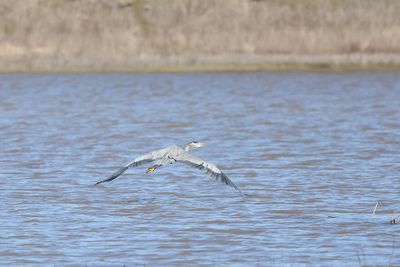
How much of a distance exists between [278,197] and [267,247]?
279 centimetres

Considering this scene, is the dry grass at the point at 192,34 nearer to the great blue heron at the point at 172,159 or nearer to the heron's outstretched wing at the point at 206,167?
the great blue heron at the point at 172,159

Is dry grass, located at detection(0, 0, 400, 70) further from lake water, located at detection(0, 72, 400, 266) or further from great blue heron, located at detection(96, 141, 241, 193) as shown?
great blue heron, located at detection(96, 141, 241, 193)

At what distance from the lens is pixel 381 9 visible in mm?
46719

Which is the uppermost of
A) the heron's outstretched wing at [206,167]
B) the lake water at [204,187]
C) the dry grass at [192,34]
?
the heron's outstretched wing at [206,167]

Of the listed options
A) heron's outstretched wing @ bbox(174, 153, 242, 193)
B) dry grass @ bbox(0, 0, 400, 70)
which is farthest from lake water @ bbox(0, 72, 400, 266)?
dry grass @ bbox(0, 0, 400, 70)

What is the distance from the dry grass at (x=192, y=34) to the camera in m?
45.2

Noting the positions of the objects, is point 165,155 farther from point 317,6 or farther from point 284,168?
point 317,6

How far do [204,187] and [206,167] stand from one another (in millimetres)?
2551

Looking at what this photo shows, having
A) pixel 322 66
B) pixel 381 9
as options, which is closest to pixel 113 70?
pixel 322 66

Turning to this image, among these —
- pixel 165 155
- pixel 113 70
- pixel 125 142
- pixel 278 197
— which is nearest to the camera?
pixel 165 155

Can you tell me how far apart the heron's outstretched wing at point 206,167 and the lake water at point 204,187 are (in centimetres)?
47

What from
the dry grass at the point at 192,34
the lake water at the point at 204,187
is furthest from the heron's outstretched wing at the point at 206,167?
the dry grass at the point at 192,34

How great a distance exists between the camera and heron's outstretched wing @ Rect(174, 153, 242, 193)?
10.4 meters

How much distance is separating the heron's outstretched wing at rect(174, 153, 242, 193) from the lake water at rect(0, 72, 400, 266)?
473 mm
